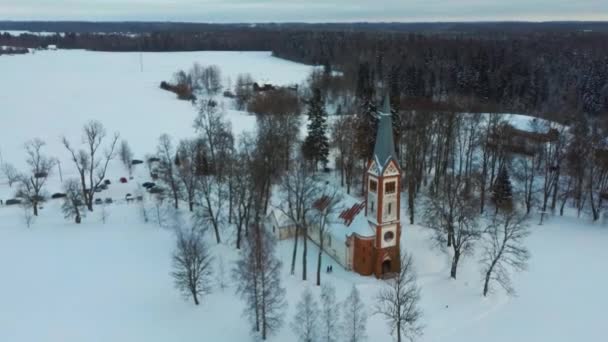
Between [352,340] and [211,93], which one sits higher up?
[211,93]

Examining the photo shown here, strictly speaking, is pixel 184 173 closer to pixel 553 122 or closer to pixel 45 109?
pixel 553 122

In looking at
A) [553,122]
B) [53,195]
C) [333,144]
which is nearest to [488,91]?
[553,122]

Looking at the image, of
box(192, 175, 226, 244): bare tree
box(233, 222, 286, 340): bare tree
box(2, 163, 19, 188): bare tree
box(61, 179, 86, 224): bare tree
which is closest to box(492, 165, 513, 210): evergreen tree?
box(192, 175, 226, 244): bare tree

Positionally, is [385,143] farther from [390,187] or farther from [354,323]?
[354,323]

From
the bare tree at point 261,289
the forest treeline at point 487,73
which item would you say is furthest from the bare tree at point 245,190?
the forest treeline at point 487,73

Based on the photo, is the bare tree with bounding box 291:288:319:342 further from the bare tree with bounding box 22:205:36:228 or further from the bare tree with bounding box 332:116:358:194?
the bare tree with bounding box 22:205:36:228

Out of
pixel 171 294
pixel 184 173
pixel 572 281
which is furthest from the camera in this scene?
pixel 184 173

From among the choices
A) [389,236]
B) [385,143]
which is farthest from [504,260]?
[385,143]
